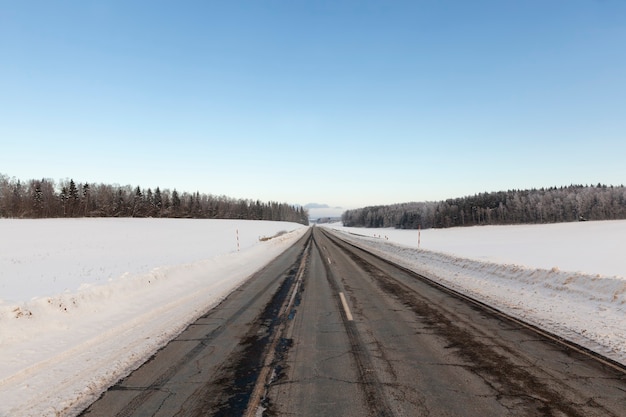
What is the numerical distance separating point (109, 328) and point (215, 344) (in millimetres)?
2816

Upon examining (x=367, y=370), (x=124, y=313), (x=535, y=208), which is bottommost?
(x=124, y=313)

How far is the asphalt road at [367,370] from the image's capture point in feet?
13.0

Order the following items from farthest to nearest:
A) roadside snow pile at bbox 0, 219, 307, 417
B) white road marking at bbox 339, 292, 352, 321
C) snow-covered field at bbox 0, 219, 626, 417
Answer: white road marking at bbox 339, 292, 352, 321, snow-covered field at bbox 0, 219, 626, 417, roadside snow pile at bbox 0, 219, 307, 417

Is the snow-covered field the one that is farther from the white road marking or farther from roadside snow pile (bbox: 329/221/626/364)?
the white road marking

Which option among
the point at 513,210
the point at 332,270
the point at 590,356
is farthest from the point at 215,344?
the point at 513,210

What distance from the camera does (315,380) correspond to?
4.66 metres

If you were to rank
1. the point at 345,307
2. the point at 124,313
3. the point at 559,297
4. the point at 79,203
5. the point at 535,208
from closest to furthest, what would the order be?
the point at 124,313, the point at 345,307, the point at 559,297, the point at 79,203, the point at 535,208

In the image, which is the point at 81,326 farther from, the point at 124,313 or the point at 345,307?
A: the point at 345,307

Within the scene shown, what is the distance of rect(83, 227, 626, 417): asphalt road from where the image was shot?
3.95 meters

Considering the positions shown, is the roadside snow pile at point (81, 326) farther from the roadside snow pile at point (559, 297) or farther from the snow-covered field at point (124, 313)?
the roadside snow pile at point (559, 297)

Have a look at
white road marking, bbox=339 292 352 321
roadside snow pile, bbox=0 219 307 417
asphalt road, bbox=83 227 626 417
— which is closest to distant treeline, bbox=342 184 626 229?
white road marking, bbox=339 292 352 321

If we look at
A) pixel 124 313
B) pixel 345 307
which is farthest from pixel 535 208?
pixel 124 313

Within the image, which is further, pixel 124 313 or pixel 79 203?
pixel 79 203

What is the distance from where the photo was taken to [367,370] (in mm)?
4969
